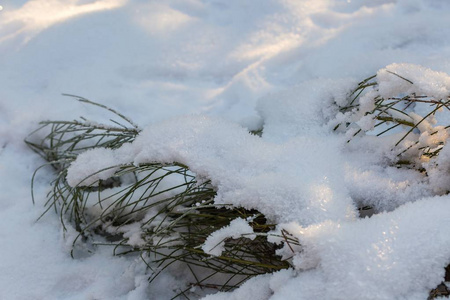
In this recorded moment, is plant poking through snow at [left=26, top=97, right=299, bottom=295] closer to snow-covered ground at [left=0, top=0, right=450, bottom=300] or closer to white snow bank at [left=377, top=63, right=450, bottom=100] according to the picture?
snow-covered ground at [left=0, top=0, right=450, bottom=300]

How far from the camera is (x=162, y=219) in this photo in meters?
1.42

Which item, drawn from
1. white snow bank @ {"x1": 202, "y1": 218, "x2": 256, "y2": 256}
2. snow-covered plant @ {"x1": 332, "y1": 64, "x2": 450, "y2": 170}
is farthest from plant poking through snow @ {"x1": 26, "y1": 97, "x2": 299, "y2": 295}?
Answer: snow-covered plant @ {"x1": 332, "y1": 64, "x2": 450, "y2": 170}

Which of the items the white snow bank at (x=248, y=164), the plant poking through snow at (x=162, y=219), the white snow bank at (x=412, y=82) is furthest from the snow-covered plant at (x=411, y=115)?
the plant poking through snow at (x=162, y=219)

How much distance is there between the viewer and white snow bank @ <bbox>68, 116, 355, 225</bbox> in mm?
→ 1091

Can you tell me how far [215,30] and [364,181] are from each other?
1228 millimetres

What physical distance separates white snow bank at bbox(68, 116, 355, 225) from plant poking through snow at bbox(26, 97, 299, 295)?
0.10 feet

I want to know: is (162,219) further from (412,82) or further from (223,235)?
(412,82)

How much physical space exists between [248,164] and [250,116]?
604 mm

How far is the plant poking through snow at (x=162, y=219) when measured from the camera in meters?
1.23

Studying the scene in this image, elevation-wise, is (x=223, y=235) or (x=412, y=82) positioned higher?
(x=412, y=82)

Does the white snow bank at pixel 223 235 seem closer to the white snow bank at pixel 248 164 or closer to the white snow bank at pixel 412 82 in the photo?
the white snow bank at pixel 248 164

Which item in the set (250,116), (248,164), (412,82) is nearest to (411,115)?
(412,82)

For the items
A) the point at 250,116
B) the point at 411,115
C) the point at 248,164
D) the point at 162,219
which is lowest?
the point at 162,219

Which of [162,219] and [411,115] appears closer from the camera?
[411,115]
